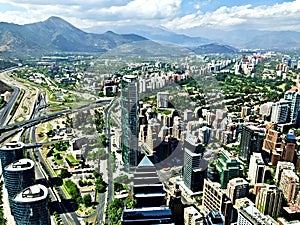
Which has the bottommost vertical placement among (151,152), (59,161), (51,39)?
(59,161)

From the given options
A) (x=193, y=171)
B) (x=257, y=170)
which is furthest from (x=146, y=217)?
(x=257, y=170)

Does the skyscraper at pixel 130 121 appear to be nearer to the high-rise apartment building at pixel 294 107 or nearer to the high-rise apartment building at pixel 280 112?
the high-rise apartment building at pixel 280 112

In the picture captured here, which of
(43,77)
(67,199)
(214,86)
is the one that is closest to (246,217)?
(67,199)

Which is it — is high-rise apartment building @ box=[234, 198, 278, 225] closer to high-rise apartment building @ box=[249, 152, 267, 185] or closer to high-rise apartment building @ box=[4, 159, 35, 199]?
high-rise apartment building @ box=[249, 152, 267, 185]

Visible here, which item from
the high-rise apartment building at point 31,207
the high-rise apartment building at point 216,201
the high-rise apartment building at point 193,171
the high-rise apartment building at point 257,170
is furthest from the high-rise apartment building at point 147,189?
the high-rise apartment building at point 257,170

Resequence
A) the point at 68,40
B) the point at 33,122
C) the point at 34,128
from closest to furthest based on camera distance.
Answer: the point at 34,128, the point at 33,122, the point at 68,40

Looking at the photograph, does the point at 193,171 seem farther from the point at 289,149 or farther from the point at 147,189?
the point at 289,149

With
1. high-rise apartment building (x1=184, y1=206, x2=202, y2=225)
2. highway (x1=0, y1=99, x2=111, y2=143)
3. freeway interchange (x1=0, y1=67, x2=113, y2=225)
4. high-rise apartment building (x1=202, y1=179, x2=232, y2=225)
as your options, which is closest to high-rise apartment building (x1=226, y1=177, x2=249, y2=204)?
high-rise apartment building (x1=202, y1=179, x2=232, y2=225)

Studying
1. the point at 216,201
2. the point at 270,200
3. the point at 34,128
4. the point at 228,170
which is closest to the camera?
the point at 216,201
